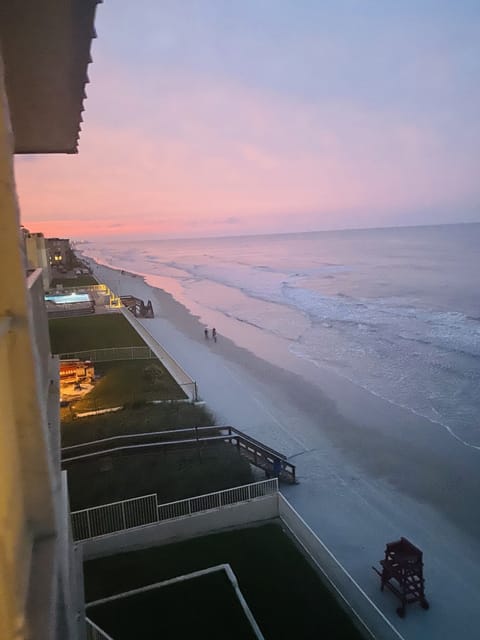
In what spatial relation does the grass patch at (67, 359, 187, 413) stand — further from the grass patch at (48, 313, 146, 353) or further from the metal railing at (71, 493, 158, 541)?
the metal railing at (71, 493, 158, 541)

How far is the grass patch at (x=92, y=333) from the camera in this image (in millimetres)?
23875

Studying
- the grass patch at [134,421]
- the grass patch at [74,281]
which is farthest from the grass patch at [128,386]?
the grass patch at [74,281]

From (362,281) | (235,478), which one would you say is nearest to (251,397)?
(235,478)

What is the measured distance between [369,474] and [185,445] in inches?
220

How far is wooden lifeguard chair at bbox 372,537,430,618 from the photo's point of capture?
9711 mm

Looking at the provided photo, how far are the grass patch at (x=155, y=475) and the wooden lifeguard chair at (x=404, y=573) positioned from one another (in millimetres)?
3987

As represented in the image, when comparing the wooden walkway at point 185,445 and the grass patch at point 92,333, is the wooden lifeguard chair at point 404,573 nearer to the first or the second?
the wooden walkway at point 185,445

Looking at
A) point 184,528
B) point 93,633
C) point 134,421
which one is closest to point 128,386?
point 134,421

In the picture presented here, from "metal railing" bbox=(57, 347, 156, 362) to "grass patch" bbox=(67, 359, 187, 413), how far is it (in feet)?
1.46

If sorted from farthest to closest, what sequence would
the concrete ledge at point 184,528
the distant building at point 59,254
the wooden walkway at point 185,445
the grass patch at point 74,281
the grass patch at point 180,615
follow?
1. the distant building at point 59,254
2. the grass patch at point 74,281
3. the wooden walkway at point 185,445
4. the concrete ledge at point 184,528
5. the grass patch at point 180,615

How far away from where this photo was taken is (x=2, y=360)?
3193 millimetres

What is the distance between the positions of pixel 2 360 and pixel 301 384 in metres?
20.7

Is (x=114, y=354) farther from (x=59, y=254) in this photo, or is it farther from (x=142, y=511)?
(x=59, y=254)

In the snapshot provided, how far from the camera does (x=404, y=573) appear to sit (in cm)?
972
